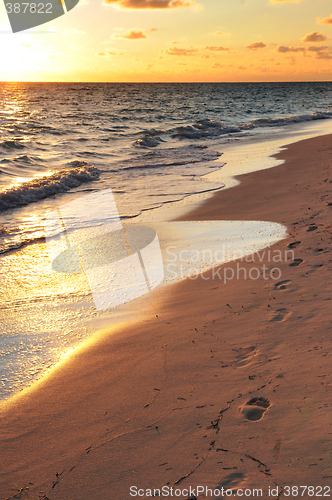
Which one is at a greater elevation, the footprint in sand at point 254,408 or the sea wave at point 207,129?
the sea wave at point 207,129

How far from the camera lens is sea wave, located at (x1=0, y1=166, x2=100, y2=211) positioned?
359 inches

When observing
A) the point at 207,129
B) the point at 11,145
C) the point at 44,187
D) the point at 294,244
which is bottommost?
the point at 294,244

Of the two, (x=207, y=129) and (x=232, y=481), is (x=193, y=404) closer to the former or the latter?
(x=232, y=481)

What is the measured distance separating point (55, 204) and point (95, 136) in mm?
14891

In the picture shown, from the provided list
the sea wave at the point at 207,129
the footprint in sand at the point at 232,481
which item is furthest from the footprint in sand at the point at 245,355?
the sea wave at the point at 207,129

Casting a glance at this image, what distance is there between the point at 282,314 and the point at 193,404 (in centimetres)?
128

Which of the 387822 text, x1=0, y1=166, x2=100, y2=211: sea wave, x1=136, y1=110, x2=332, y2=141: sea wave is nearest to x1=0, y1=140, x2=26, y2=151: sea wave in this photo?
x1=136, y1=110, x2=332, y2=141: sea wave

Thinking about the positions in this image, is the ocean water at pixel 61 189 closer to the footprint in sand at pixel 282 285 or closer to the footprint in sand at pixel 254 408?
the footprint in sand at pixel 282 285

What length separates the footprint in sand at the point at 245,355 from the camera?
8.66ft

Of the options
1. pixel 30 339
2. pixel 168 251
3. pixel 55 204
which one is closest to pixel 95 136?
pixel 55 204

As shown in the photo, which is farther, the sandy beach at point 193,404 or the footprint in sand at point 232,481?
the sandy beach at point 193,404

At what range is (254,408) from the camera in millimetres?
2211

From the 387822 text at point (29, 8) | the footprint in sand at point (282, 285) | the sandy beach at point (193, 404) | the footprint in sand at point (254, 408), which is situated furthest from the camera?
the footprint in sand at point (282, 285)

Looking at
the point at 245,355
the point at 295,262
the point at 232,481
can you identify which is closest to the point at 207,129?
the point at 295,262
